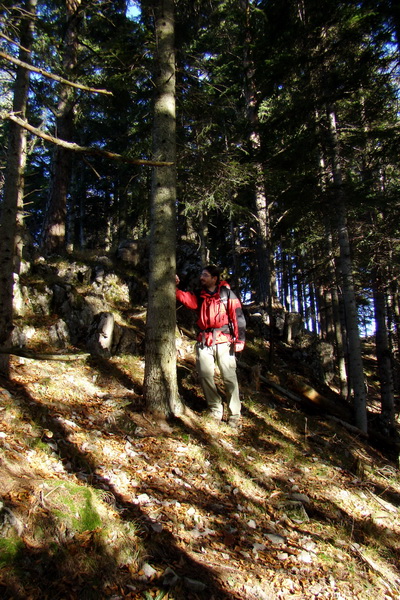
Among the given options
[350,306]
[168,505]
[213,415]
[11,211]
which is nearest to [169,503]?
[168,505]

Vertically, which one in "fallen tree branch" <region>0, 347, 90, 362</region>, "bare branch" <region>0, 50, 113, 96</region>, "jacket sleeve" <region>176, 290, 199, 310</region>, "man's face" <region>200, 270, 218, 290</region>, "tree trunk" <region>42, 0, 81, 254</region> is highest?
"tree trunk" <region>42, 0, 81, 254</region>

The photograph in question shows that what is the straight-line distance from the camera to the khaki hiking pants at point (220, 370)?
21.0ft

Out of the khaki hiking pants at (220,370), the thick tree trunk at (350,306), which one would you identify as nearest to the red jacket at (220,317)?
the khaki hiking pants at (220,370)

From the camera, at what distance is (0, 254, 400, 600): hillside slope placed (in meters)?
2.87

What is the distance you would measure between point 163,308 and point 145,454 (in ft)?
7.43

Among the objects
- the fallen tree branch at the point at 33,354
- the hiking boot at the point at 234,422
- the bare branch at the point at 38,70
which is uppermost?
the bare branch at the point at 38,70

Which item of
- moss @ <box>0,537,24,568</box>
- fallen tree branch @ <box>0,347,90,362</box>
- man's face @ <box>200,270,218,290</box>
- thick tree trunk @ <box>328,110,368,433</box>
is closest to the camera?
fallen tree branch @ <box>0,347,90,362</box>

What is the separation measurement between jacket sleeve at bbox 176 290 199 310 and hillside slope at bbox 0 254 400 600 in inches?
76.5

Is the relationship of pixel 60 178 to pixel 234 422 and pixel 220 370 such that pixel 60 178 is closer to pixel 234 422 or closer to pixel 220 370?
pixel 220 370

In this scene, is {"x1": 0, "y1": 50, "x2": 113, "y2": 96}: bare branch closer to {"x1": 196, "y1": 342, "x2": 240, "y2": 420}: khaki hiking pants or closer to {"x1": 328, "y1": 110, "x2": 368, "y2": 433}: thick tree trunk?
{"x1": 196, "y1": 342, "x2": 240, "y2": 420}: khaki hiking pants

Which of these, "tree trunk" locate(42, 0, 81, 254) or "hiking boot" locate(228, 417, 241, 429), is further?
"tree trunk" locate(42, 0, 81, 254)

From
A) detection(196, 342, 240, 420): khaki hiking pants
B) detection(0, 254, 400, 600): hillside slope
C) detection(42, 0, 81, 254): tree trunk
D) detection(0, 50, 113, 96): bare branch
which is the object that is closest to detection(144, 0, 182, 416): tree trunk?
detection(0, 254, 400, 600): hillside slope

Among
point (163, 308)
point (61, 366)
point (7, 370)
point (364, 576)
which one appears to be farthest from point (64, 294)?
point (364, 576)

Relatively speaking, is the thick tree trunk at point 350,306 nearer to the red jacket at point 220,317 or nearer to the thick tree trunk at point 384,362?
the thick tree trunk at point 384,362
